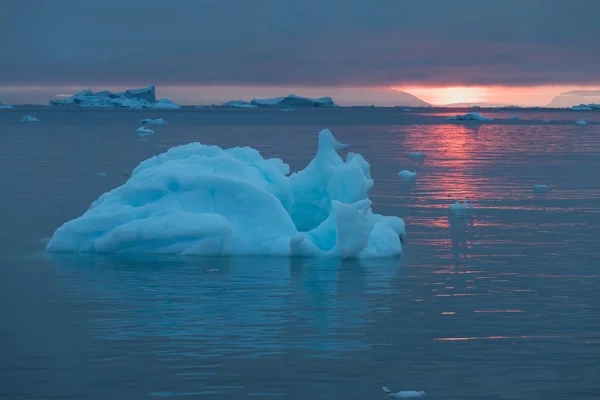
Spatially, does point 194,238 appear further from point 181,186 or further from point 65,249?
point 65,249

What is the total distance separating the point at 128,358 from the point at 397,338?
2.62m

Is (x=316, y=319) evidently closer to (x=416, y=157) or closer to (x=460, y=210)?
(x=460, y=210)

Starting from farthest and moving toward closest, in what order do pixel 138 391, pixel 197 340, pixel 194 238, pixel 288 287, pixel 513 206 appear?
pixel 513 206 → pixel 194 238 → pixel 288 287 → pixel 197 340 → pixel 138 391

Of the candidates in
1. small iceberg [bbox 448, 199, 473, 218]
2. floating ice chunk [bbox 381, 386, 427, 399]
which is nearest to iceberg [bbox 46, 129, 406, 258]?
small iceberg [bbox 448, 199, 473, 218]

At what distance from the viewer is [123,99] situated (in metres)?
145

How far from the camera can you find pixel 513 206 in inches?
813

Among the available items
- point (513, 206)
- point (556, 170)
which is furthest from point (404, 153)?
point (513, 206)

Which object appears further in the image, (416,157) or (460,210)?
(416,157)

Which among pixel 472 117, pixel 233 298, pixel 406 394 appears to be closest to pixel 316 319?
pixel 233 298

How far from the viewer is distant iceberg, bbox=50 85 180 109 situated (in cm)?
14412

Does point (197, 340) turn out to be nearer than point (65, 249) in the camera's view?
Yes

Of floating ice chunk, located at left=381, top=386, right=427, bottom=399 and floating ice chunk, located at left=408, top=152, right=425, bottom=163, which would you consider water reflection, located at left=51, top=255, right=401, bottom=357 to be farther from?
floating ice chunk, located at left=408, top=152, right=425, bottom=163

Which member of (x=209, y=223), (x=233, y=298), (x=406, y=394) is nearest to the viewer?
(x=406, y=394)

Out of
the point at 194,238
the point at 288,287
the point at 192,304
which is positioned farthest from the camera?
the point at 194,238
